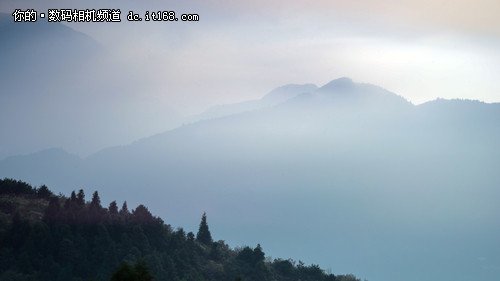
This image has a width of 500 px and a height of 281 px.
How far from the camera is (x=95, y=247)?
7794 cm

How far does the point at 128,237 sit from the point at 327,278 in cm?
2869

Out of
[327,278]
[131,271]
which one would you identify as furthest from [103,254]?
[131,271]

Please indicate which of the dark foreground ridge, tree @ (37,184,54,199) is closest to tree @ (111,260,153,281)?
the dark foreground ridge

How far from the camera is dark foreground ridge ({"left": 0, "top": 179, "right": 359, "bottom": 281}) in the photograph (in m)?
72.8

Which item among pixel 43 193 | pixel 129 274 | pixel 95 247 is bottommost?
pixel 129 274

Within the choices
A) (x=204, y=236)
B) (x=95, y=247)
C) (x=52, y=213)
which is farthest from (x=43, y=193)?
(x=204, y=236)

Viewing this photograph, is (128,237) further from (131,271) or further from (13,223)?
(131,271)

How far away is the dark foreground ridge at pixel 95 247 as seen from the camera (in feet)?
239

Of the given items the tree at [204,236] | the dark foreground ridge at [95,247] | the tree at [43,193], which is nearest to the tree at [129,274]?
the dark foreground ridge at [95,247]

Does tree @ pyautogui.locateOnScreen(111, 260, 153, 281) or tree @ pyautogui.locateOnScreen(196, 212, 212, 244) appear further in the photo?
tree @ pyautogui.locateOnScreen(196, 212, 212, 244)

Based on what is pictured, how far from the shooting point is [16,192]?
8481 centimetres

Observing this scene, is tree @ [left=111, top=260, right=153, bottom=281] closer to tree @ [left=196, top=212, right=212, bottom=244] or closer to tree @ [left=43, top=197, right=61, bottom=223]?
tree @ [left=43, top=197, right=61, bottom=223]

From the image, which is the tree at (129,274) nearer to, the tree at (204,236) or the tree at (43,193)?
the tree at (43,193)

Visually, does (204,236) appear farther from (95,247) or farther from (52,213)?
(52,213)
